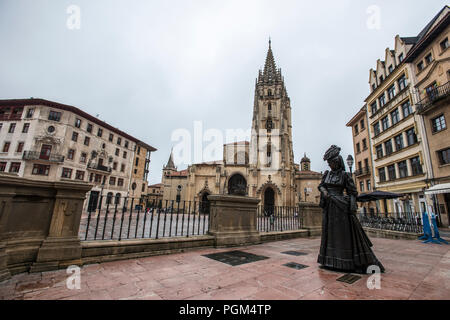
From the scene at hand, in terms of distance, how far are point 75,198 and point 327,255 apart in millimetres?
4980

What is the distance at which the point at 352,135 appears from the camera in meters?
28.7

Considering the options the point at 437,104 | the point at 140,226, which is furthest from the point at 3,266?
the point at 437,104

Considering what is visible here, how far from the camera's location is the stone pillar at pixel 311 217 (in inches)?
356

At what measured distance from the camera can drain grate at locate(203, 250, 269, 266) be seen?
4.34 m

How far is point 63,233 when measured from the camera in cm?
370

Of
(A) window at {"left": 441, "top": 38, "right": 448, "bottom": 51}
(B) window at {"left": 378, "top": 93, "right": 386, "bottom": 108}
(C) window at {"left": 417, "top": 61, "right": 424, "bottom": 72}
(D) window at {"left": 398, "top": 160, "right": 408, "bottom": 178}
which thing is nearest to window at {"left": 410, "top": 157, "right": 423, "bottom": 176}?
(D) window at {"left": 398, "top": 160, "right": 408, "bottom": 178}

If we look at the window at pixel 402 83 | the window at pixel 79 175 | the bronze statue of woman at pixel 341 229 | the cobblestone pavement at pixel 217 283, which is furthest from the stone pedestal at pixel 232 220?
the window at pixel 79 175

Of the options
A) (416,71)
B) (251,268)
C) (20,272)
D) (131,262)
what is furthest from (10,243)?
(416,71)

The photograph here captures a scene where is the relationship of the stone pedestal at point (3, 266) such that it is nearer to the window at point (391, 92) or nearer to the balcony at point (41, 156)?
the window at point (391, 92)

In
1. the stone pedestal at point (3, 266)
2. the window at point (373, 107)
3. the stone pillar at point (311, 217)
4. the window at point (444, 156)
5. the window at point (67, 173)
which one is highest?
the window at point (373, 107)

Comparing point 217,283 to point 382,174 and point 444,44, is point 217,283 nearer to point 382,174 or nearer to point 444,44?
point 444,44

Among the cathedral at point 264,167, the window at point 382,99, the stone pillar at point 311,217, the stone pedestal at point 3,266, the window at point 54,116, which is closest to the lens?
the stone pedestal at point 3,266

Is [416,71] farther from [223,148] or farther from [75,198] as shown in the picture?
[223,148]

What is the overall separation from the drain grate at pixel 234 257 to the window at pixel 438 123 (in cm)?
1886
